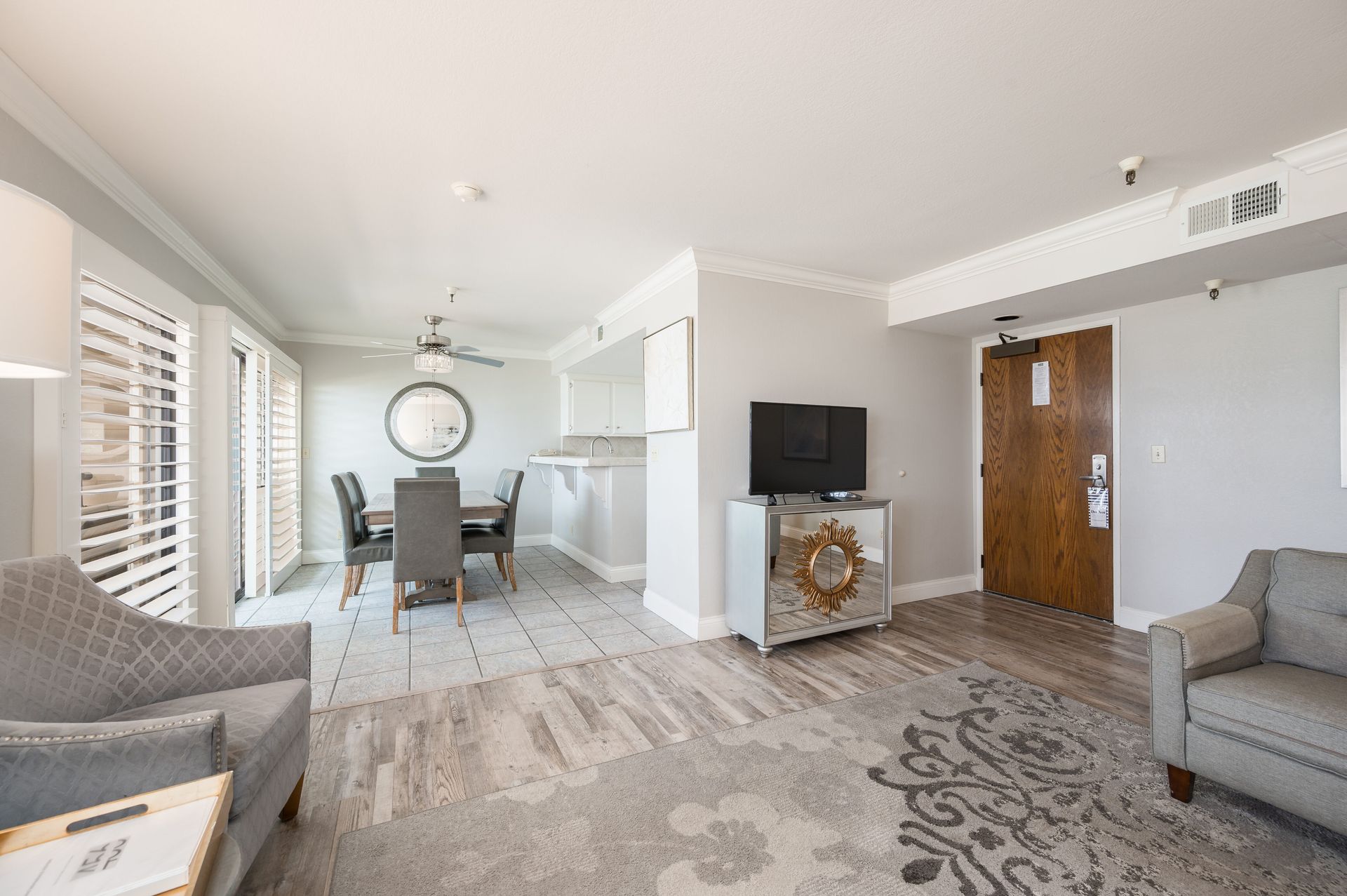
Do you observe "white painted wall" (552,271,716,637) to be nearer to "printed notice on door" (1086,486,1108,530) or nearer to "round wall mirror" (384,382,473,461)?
"printed notice on door" (1086,486,1108,530)

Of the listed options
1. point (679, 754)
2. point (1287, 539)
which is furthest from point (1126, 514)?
point (679, 754)

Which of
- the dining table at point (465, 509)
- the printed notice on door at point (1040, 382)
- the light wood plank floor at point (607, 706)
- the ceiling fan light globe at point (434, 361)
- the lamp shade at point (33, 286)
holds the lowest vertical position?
the light wood plank floor at point (607, 706)

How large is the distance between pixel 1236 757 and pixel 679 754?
5.86ft

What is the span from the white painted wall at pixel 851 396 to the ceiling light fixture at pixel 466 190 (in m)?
1.36

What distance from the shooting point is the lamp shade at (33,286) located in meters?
0.92

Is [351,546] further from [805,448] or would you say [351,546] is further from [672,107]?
[672,107]

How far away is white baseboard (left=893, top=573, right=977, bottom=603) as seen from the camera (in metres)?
4.12

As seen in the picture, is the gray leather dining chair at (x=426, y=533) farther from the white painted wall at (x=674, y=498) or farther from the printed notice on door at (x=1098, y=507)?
the printed notice on door at (x=1098, y=507)

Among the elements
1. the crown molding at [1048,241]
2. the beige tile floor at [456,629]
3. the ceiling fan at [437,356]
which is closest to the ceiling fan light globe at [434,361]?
the ceiling fan at [437,356]

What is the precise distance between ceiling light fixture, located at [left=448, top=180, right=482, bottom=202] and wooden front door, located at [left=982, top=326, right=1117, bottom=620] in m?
3.98

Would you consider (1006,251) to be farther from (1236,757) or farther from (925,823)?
(925,823)

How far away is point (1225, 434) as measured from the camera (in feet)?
10.3

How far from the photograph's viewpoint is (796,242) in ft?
10.5

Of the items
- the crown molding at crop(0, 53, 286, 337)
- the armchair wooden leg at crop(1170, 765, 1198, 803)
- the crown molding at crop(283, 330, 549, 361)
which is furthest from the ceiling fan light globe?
the armchair wooden leg at crop(1170, 765, 1198, 803)
